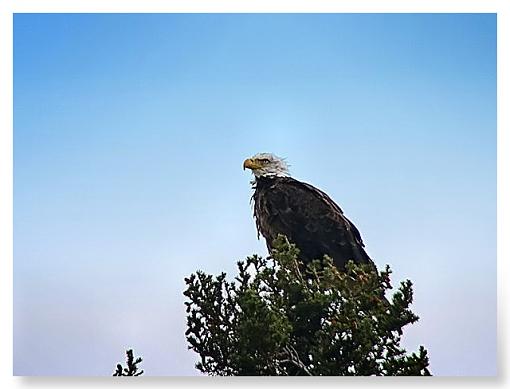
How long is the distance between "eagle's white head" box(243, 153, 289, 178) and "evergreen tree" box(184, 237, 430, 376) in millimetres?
210

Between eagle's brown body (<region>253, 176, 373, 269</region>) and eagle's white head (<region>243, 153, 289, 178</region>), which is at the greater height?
eagle's white head (<region>243, 153, 289, 178</region>)

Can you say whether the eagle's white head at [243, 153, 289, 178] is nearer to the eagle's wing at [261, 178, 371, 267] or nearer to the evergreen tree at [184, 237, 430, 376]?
the eagle's wing at [261, 178, 371, 267]

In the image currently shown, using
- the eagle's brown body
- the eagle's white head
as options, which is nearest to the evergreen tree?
the eagle's brown body

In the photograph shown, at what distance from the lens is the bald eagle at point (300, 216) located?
10.9 ft

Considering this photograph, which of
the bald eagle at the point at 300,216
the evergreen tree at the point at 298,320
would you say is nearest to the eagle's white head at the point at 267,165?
the bald eagle at the point at 300,216

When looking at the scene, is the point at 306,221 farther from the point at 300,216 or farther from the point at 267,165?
the point at 267,165

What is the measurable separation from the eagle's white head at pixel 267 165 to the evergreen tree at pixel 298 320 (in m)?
0.21

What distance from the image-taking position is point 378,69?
3.38m

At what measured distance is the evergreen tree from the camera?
3.17m

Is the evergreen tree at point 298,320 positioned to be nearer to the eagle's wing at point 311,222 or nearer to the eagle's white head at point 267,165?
the eagle's wing at point 311,222

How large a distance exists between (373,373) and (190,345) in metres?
0.55

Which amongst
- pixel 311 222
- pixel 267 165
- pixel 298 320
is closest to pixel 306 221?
pixel 311 222
